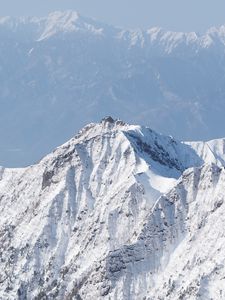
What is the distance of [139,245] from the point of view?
129 meters

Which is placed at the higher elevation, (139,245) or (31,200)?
(31,200)

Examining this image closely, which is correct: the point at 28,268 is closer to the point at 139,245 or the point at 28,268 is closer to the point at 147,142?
the point at 139,245

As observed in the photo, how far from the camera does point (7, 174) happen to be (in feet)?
553

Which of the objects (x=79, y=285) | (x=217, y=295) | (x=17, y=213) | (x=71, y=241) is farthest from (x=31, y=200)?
(x=217, y=295)

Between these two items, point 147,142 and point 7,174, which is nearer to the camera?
point 147,142

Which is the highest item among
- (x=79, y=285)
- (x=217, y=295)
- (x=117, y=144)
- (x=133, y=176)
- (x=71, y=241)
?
(x=117, y=144)

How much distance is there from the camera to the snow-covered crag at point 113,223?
12506cm

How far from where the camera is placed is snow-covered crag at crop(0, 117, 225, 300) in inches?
4924

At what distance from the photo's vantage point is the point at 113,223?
137 meters

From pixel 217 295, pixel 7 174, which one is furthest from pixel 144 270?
pixel 7 174

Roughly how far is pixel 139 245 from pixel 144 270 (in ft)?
11.8

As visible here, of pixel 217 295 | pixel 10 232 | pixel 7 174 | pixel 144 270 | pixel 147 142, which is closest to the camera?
pixel 217 295

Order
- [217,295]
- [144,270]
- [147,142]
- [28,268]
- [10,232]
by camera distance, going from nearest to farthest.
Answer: [217,295] < [144,270] < [28,268] < [10,232] < [147,142]

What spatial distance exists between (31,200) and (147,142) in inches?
888
